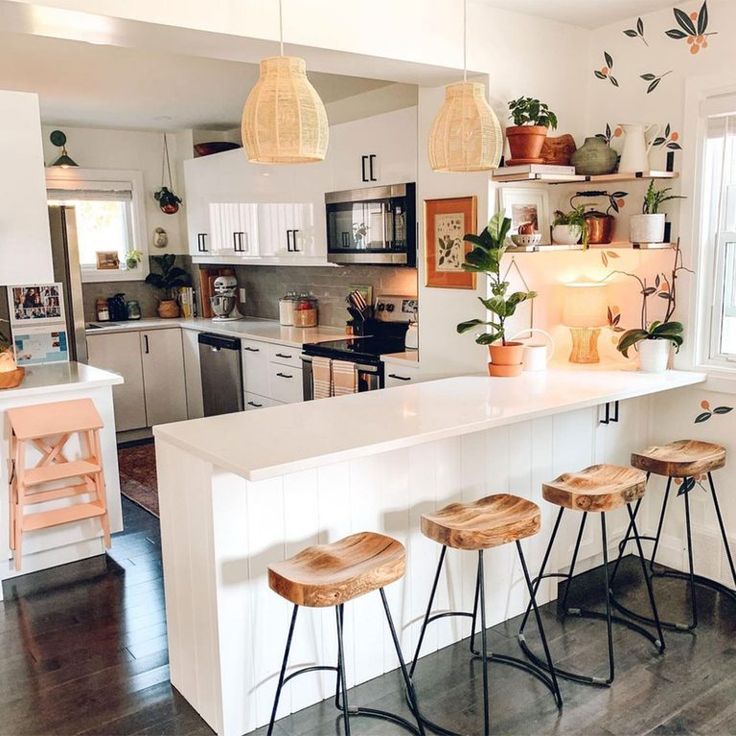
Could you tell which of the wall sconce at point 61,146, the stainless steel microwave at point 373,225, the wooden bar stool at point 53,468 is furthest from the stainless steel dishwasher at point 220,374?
the wooden bar stool at point 53,468

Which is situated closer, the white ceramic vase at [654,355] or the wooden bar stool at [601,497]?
the wooden bar stool at [601,497]

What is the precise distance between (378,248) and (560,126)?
1199 mm

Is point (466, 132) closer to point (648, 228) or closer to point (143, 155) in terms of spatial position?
point (648, 228)

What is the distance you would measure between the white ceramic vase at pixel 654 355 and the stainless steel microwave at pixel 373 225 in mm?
1281

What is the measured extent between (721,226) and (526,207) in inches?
33.7

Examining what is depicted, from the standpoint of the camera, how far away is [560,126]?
362 cm

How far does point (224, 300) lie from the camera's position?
644cm

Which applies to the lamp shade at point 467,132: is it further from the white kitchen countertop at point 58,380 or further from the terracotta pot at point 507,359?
the white kitchen countertop at point 58,380

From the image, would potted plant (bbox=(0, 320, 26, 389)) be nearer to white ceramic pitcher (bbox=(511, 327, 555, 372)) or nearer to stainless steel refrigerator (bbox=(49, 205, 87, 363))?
stainless steel refrigerator (bbox=(49, 205, 87, 363))

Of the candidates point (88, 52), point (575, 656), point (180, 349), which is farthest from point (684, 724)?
point (180, 349)

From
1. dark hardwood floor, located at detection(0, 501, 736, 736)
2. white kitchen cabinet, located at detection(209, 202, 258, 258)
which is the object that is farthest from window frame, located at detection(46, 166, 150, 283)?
dark hardwood floor, located at detection(0, 501, 736, 736)

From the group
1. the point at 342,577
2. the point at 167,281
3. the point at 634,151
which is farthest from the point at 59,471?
the point at 167,281

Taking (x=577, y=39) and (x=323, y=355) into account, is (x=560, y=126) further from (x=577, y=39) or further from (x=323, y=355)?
(x=323, y=355)

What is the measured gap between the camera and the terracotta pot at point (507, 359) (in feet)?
11.0
